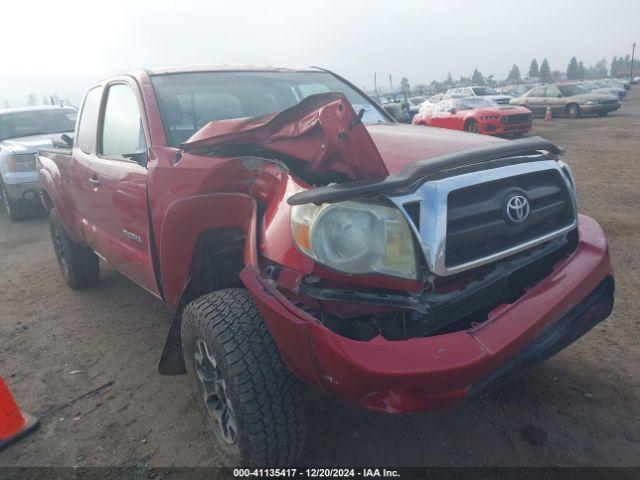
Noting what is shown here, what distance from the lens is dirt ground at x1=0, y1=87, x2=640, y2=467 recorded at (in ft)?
7.82

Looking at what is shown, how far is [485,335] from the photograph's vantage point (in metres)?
1.83

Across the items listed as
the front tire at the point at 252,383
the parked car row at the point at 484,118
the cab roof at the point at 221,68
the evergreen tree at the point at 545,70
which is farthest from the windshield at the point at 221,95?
the evergreen tree at the point at 545,70

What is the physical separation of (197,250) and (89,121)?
2234mm

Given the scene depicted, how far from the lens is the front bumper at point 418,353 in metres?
1.71

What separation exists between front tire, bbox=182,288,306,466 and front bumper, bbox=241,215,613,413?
0.49 feet

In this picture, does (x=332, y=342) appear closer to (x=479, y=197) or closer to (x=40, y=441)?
(x=479, y=197)

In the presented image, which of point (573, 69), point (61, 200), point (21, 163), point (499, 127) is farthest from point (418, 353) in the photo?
point (573, 69)

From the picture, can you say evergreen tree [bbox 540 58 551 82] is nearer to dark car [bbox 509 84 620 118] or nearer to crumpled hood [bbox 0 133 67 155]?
dark car [bbox 509 84 620 118]

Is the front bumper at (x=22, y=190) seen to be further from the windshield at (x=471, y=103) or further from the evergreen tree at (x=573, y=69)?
the evergreen tree at (x=573, y=69)

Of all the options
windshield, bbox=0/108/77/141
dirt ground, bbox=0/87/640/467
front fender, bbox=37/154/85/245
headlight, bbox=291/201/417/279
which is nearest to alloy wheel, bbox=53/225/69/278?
front fender, bbox=37/154/85/245

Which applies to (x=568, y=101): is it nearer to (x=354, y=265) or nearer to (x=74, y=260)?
(x=74, y=260)

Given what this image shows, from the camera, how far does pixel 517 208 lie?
205 centimetres

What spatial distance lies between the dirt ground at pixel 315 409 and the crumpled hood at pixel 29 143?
415 centimetres

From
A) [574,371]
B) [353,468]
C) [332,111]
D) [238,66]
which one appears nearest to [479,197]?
[332,111]
